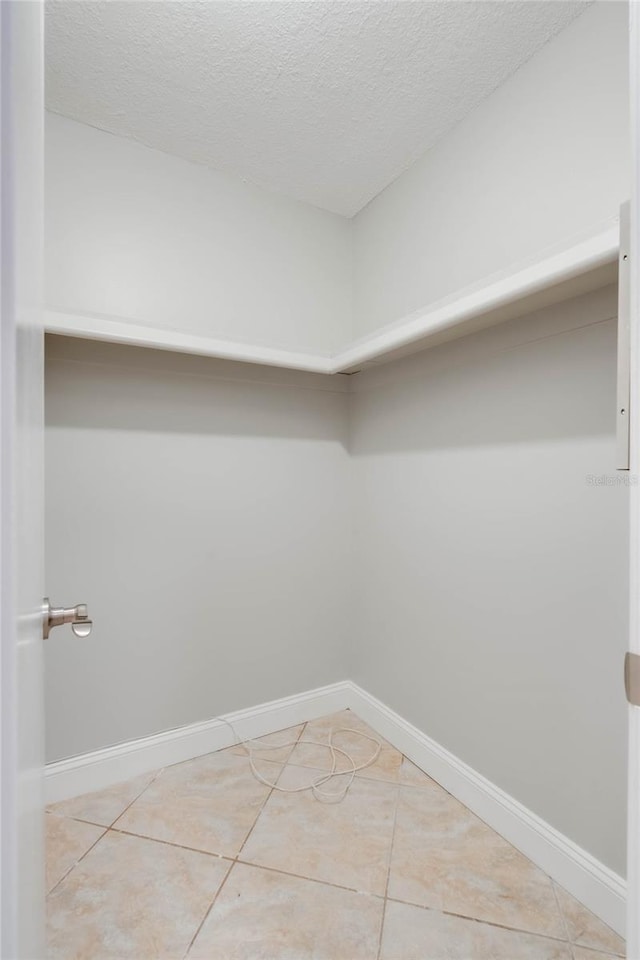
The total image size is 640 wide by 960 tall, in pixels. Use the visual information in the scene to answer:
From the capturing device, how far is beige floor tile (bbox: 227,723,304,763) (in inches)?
73.9

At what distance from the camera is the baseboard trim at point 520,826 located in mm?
1166

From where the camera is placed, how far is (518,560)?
1435mm

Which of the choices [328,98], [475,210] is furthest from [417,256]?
[328,98]

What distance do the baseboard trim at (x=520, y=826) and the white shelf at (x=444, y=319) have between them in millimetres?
1519

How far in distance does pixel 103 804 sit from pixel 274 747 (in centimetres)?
67

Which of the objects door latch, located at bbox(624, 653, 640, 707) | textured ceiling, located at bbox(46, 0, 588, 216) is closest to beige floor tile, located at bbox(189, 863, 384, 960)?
door latch, located at bbox(624, 653, 640, 707)

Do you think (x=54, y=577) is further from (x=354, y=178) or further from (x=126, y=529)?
(x=354, y=178)

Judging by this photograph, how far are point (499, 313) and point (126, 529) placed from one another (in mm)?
1531

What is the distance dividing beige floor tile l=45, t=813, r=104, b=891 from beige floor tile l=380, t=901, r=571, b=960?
0.94 m

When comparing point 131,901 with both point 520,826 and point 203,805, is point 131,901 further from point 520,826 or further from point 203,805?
point 520,826

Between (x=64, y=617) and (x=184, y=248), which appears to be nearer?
(x=64, y=617)

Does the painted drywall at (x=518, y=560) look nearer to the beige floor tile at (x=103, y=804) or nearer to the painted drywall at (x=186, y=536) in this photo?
the painted drywall at (x=186, y=536)

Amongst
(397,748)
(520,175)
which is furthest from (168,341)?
(397,748)

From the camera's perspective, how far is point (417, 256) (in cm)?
188
